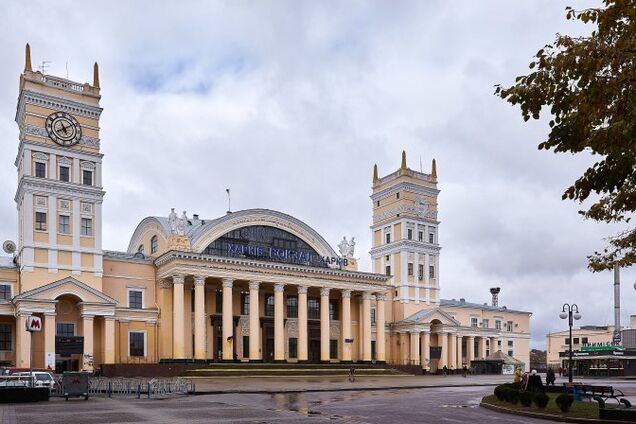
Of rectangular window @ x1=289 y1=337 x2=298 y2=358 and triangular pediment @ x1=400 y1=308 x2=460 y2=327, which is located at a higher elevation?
triangular pediment @ x1=400 y1=308 x2=460 y2=327

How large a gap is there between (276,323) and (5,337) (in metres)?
24.5

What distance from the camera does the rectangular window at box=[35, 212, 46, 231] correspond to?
191 ft

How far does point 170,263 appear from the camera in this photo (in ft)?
210

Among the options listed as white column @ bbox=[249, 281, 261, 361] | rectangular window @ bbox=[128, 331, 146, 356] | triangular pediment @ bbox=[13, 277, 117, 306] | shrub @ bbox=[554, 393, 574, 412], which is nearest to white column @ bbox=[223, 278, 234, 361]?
white column @ bbox=[249, 281, 261, 361]

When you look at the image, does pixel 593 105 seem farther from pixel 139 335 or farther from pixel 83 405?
pixel 139 335

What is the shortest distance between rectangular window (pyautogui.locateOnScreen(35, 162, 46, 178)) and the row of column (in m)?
14.5

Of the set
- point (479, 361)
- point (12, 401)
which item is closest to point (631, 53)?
point (12, 401)

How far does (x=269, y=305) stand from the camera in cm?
7331

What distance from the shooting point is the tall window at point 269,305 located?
240ft

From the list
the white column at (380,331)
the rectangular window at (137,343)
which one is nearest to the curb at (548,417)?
the rectangular window at (137,343)

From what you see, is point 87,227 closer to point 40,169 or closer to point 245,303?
point 40,169

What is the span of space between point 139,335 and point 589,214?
50798 millimetres

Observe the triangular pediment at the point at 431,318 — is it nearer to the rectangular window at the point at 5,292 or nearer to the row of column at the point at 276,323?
the row of column at the point at 276,323

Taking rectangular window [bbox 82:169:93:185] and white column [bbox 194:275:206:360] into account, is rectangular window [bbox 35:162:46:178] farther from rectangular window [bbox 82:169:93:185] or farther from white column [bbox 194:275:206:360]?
white column [bbox 194:275:206:360]
